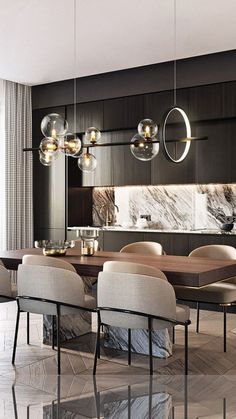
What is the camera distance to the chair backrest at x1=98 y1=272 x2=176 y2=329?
10.9 feet

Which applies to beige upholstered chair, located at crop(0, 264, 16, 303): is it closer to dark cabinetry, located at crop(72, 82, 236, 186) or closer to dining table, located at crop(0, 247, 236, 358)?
dining table, located at crop(0, 247, 236, 358)

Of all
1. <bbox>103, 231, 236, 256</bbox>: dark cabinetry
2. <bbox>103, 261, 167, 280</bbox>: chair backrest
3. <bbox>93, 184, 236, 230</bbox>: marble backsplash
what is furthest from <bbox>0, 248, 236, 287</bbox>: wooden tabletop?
<bbox>93, 184, 236, 230</bbox>: marble backsplash

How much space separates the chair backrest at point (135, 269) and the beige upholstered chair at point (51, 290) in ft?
1.04

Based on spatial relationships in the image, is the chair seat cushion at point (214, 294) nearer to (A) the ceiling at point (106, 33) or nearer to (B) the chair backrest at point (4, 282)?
(B) the chair backrest at point (4, 282)

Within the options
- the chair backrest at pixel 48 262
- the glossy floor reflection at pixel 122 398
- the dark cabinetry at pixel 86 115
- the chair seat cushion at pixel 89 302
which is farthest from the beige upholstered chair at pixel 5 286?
the dark cabinetry at pixel 86 115

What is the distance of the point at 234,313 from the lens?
5746 millimetres

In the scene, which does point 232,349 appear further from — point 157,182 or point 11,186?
point 11,186

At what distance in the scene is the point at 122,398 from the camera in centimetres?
316

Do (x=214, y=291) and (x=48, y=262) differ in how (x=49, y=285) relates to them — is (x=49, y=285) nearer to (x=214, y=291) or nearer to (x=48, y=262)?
(x=48, y=262)

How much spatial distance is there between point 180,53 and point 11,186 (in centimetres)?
294

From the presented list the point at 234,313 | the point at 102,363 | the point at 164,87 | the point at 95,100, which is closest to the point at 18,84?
the point at 95,100

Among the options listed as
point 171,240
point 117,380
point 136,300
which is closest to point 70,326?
point 117,380

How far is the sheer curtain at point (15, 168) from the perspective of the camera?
7.19 m

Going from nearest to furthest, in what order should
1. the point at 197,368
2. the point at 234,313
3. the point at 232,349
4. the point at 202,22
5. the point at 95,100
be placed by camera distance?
the point at 197,368, the point at 232,349, the point at 202,22, the point at 234,313, the point at 95,100
